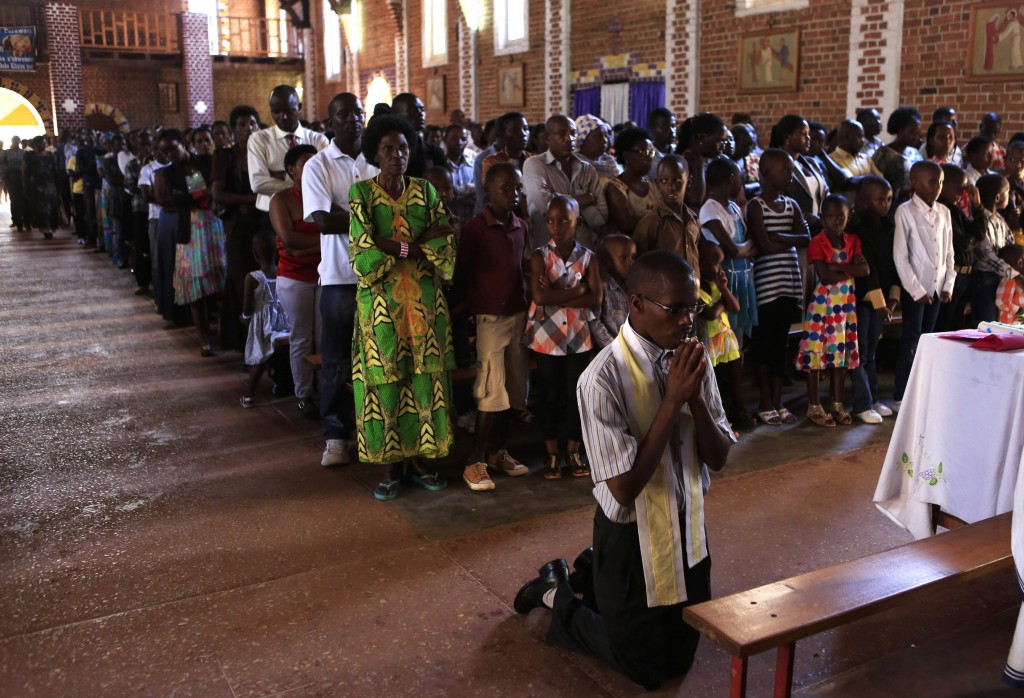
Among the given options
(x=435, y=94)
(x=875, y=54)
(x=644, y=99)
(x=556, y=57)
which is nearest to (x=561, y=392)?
(x=875, y=54)

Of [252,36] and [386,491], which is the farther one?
[252,36]

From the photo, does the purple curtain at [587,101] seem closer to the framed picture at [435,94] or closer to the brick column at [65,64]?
the framed picture at [435,94]

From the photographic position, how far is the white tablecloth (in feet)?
11.1

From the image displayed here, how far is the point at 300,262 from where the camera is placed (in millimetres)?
5242

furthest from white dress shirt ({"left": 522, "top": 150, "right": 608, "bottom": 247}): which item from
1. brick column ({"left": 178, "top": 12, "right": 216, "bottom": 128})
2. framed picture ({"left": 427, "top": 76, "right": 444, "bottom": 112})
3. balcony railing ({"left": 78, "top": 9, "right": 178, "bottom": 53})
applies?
balcony railing ({"left": 78, "top": 9, "right": 178, "bottom": 53})

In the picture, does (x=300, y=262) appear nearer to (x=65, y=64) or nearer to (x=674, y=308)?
(x=674, y=308)

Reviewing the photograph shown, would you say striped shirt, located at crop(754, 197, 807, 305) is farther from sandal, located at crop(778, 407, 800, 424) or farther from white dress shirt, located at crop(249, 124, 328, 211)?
white dress shirt, located at crop(249, 124, 328, 211)

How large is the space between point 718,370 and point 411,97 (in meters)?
2.74

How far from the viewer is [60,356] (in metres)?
7.54

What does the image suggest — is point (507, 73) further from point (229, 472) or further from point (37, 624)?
point (37, 624)

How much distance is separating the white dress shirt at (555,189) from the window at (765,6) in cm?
658

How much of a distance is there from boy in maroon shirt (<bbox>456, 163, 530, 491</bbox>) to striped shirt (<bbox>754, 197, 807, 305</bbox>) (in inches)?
68.1

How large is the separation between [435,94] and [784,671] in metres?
17.4

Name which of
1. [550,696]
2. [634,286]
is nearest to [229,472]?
[550,696]
